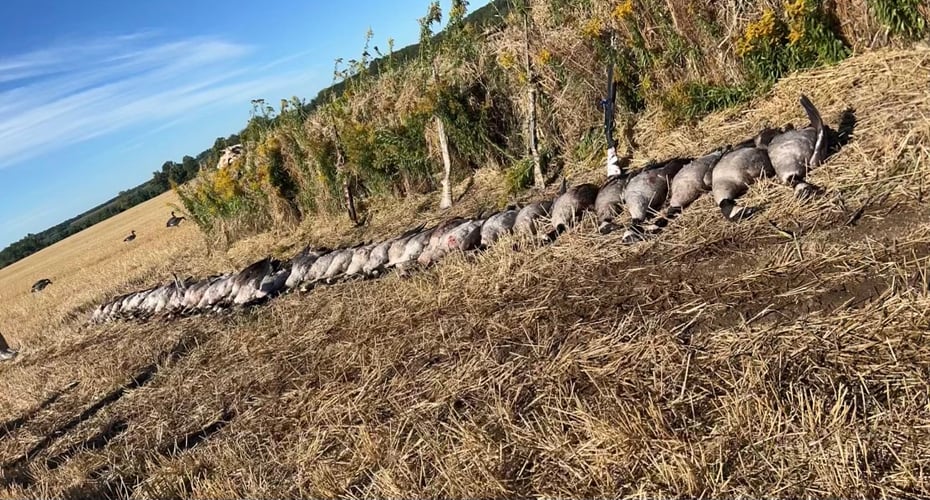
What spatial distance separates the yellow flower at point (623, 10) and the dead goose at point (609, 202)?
240 centimetres

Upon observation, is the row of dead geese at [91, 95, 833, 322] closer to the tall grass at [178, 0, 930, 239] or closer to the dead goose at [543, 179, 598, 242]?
the dead goose at [543, 179, 598, 242]

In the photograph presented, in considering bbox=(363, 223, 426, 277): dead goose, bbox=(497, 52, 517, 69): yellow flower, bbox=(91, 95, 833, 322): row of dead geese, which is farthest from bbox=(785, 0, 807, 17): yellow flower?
bbox=(363, 223, 426, 277): dead goose

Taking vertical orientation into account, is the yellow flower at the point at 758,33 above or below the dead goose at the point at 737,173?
above

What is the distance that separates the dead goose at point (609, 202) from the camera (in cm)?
598

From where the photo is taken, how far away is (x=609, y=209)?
608 centimetres

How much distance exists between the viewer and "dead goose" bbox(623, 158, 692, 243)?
575cm

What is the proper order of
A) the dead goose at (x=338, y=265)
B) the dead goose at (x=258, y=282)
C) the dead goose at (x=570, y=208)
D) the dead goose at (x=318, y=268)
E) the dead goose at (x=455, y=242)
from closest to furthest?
the dead goose at (x=570, y=208) → the dead goose at (x=455, y=242) → the dead goose at (x=338, y=265) → the dead goose at (x=318, y=268) → the dead goose at (x=258, y=282)

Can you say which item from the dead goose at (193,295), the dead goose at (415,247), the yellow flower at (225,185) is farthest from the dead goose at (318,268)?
the yellow flower at (225,185)

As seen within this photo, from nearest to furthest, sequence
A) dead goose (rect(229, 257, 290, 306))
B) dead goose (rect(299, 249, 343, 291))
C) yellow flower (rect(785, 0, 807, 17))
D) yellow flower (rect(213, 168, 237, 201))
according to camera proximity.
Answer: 1. yellow flower (rect(785, 0, 807, 17))
2. dead goose (rect(299, 249, 343, 291))
3. dead goose (rect(229, 257, 290, 306))
4. yellow flower (rect(213, 168, 237, 201))

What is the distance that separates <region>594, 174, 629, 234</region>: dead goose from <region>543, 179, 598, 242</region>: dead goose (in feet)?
0.30

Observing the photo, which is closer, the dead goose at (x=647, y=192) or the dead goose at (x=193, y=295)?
the dead goose at (x=647, y=192)

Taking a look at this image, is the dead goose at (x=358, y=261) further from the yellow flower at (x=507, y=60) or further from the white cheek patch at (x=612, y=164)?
the white cheek patch at (x=612, y=164)

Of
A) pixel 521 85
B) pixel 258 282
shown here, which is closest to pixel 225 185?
pixel 258 282

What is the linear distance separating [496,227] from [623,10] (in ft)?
10.0
